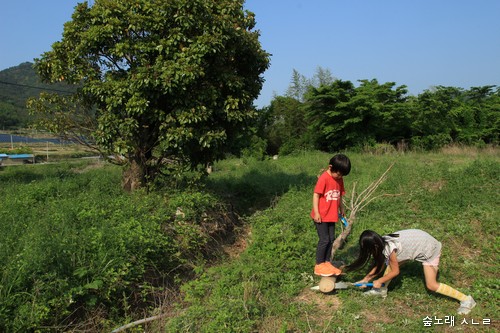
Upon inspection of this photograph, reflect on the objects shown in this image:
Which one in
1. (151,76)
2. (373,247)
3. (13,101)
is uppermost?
(13,101)

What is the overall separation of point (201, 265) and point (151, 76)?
292 cm

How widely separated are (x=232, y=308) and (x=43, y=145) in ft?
142

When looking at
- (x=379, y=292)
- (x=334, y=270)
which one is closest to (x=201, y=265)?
(x=334, y=270)

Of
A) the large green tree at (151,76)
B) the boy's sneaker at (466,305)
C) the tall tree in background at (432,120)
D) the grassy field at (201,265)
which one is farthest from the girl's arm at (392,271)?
the tall tree in background at (432,120)

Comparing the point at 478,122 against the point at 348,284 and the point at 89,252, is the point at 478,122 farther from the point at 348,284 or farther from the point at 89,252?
the point at 89,252

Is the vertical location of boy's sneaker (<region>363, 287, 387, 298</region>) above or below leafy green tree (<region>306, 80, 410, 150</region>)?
below

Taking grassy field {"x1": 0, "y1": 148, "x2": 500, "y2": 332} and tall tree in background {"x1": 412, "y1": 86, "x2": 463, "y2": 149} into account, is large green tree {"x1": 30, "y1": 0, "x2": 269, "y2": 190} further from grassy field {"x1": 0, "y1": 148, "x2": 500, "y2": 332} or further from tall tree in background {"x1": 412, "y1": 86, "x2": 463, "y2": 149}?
tall tree in background {"x1": 412, "y1": 86, "x2": 463, "y2": 149}

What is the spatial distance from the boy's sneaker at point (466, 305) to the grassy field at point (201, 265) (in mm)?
68

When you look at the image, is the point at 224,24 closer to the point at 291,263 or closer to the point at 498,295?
the point at 291,263

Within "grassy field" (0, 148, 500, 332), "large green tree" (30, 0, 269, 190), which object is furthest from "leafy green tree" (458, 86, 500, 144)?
"large green tree" (30, 0, 269, 190)

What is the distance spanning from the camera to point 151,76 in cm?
586

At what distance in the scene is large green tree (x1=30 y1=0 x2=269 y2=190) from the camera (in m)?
6.06

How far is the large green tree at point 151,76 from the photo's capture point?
19.9 ft

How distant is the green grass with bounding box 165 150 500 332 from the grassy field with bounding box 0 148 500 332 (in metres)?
0.02
